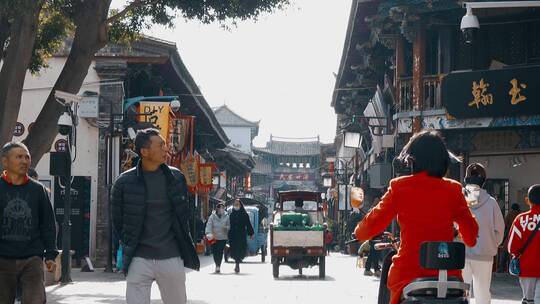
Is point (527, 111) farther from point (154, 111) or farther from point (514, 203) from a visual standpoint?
point (154, 111)

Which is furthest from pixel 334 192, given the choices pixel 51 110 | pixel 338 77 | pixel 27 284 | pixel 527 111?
pixel 27 284

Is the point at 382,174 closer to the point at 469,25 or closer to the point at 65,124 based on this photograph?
the point at 469,25

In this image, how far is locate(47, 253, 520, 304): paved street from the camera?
1550cm

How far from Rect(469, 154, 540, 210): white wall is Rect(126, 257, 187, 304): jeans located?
58.7 ft

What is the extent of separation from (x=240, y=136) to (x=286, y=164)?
10.3m

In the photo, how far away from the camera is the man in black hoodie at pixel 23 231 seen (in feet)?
27.3

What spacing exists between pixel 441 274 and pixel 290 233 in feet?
55.0

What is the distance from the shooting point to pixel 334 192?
5428cm

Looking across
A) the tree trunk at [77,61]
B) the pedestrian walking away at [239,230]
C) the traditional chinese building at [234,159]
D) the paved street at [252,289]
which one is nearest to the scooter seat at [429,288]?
the paved street at [252,289]

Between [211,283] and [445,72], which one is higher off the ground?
[445,72]

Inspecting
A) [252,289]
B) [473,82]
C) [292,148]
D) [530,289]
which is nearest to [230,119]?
[292,148]

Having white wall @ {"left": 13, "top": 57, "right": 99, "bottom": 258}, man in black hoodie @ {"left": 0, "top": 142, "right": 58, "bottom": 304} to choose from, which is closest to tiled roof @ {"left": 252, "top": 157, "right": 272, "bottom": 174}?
white wall @ {"left": 13, "top": 57, "right": 99, "bottom": 258}

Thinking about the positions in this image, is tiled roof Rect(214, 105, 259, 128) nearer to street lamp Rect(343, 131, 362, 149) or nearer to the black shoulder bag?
street lamp Rect(343, 131, 362, 149)

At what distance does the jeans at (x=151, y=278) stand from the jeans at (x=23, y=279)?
1091 millimetres
